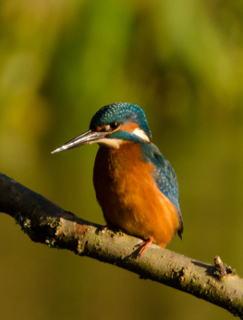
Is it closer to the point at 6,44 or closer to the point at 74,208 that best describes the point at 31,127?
the point at 6,44

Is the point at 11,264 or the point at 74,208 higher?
the point at 74,208

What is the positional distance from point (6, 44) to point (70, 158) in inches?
26.9

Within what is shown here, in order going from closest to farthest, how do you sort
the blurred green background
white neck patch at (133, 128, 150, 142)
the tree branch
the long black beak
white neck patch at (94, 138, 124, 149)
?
the tree branch → the blurred green background → the long black beak → white neck patch at (94, 138, 124, 149) → white neck patch at (133, 128, 150, 142)

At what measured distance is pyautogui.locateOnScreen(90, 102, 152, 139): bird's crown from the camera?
244cm

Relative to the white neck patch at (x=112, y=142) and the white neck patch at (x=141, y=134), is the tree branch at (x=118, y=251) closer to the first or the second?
the white neck patch at (x=112, y=142)

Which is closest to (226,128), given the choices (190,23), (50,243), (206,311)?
(190,23)

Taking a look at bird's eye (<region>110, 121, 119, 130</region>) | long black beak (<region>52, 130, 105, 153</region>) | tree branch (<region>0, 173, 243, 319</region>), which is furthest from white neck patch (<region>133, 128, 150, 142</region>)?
tree branch (<region>0, 173, 243, 319</region>)

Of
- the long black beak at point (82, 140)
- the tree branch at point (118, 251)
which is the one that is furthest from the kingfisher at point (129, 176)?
the tree branch at point (118, 251)

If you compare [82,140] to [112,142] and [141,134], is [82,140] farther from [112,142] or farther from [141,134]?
[141,134]

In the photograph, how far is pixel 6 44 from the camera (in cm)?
224

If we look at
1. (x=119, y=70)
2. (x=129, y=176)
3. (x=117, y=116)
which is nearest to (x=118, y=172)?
(x=129, y=176)

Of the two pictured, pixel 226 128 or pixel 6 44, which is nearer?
pixel 6 44

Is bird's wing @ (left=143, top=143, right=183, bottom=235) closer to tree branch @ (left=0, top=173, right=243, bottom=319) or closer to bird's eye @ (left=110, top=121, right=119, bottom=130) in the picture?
bird's eye @ (left=110, top=121, right=119, bottom=130)

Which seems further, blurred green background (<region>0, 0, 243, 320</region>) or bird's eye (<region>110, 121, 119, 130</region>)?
bird's eye (<region>110, 121, 119, 130</region>)
